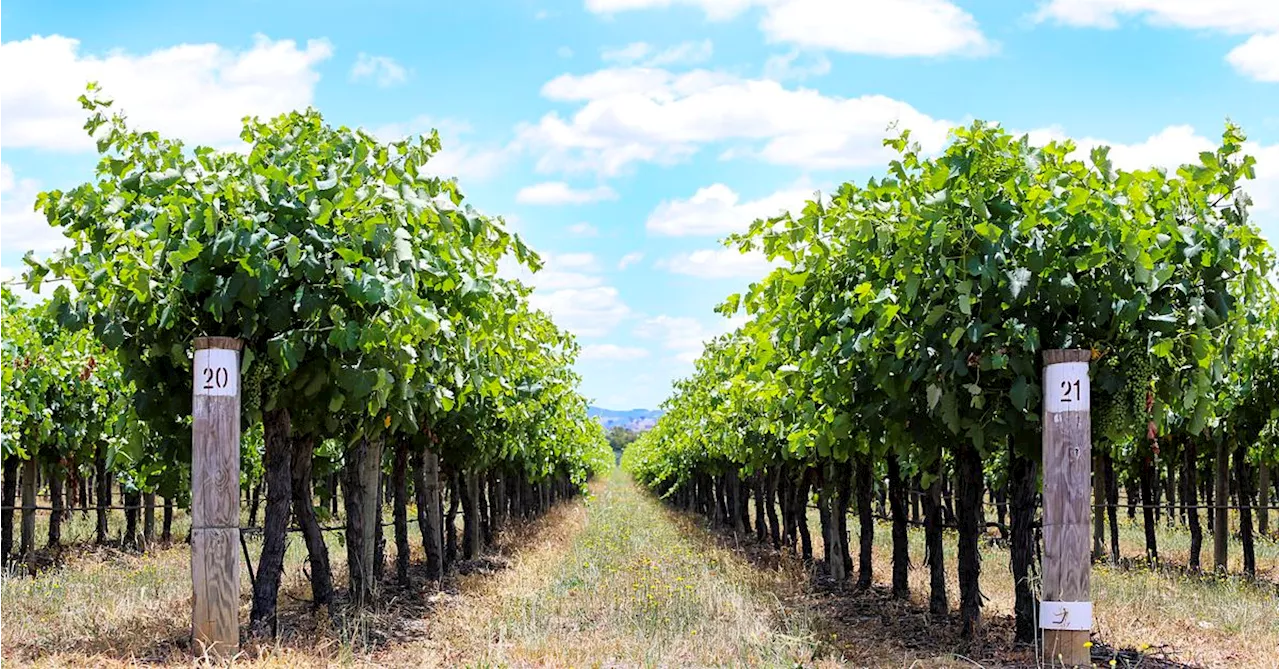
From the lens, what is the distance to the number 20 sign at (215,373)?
675cm

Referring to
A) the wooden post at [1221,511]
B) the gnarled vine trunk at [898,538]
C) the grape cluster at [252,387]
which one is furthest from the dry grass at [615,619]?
the grape cluster at [252,387]

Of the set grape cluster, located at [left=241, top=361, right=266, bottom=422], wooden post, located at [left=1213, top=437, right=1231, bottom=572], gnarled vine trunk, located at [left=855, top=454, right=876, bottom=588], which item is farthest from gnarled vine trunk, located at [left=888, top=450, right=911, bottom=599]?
grape cluster, located at [left=241, top=361, right=266, bottom=422]

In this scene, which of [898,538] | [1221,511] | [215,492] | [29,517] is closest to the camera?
[215,492]

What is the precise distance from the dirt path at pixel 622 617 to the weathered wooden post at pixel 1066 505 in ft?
5.72

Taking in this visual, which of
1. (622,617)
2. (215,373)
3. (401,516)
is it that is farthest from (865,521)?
(215,373)

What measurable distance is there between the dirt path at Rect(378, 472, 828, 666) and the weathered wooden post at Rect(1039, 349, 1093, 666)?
68.6 inches

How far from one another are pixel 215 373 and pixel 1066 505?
5.02 m

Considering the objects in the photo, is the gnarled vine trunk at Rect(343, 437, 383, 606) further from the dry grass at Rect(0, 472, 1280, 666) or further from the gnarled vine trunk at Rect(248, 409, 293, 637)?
the gnarled vine trunk at Rect(248, 409, 293, 637)

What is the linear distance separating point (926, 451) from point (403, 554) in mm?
6723

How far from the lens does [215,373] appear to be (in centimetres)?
675

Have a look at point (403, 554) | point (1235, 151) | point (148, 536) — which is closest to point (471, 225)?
point (1235, 151)

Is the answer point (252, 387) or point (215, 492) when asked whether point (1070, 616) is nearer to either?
point (215, 492)

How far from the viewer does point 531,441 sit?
18.1 metres

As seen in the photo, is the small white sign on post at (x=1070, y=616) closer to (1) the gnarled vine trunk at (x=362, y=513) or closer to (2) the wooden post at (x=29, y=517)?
(1) the gnarled vine trunk at (x=362, y=513)
